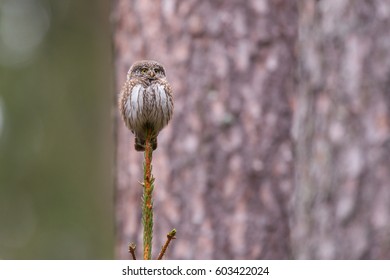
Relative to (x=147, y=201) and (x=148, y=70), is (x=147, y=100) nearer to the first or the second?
(x=148, y=70)

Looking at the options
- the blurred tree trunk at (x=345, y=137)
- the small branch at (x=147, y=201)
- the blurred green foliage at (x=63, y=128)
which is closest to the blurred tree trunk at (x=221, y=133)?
the blurred tree trunk at (x=345, y=137)

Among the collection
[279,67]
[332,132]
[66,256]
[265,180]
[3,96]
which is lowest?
[332,132]

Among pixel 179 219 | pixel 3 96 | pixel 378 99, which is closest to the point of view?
pixel 378 99

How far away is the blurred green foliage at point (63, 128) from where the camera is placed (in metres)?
10.7

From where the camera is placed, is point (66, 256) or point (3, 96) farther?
point (66, 256)

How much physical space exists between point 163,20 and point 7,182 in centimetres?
646

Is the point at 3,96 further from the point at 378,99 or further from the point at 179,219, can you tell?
the point at 378,99

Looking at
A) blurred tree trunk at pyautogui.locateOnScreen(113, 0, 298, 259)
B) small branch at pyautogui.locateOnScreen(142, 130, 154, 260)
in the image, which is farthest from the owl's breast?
blurred tree trunk at pyautogui.locateOnScreen(113, 0, 298, 259)

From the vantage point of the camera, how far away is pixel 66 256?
1193 centimetres

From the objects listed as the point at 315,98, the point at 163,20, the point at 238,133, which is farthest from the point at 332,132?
the point at 163,20

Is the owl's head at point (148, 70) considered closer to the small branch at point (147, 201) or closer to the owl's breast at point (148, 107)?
the owl's breast at point (148, 107)

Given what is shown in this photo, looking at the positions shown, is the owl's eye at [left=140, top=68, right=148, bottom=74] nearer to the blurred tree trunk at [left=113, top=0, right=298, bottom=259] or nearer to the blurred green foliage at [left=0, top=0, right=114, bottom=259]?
the blurred tree trunk at [left=113, top=0, right=298, bottom=259]

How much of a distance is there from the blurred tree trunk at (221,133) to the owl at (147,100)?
2.70 metres

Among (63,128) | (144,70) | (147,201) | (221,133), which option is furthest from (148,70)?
(63,128)
